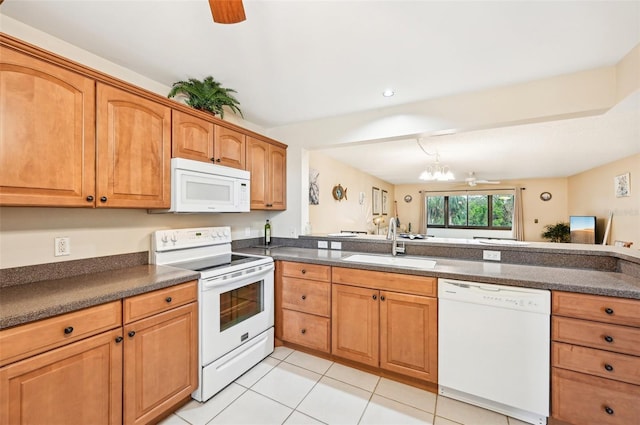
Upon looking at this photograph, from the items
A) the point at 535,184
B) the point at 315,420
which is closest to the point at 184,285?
the point at 315,420

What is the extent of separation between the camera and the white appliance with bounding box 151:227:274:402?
174 centimetres

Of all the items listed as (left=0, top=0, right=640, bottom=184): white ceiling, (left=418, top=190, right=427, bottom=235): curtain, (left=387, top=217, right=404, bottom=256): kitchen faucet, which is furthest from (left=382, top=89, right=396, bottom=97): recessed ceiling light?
(left=418, top=190, right=427, bottom=235): curtain

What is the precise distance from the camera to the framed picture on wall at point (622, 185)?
421cm

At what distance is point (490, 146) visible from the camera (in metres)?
3.89

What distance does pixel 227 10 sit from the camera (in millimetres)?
1065

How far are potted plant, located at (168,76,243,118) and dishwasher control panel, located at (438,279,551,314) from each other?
2220mm

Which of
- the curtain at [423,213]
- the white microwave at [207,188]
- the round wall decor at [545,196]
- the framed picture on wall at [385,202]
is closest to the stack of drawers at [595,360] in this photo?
the white microwave at [207,188]

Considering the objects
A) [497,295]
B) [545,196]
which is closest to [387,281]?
[497,295]

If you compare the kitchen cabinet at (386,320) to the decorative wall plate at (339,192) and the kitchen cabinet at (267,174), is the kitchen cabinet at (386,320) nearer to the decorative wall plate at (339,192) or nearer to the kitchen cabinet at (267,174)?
the kitchen cabinet at (267,174)

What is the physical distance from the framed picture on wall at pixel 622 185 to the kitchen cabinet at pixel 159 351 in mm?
6433

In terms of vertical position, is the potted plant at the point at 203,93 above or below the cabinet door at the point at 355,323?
above

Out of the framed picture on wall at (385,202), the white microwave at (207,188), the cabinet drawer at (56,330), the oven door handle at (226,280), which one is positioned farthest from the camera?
the framed picture on wall at (385,202)

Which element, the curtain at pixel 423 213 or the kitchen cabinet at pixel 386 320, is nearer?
the kitchen cabinet at pixel 386 320

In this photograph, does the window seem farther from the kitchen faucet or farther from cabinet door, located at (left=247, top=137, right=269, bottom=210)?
cabinet door, located at (left=247, top=137, right=269, bottom=210)
